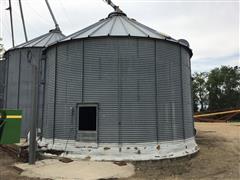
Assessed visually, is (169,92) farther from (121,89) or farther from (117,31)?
(117,31)

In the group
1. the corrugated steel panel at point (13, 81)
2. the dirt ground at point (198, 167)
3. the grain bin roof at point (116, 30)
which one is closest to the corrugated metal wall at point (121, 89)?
the grain bin roof at point (116, 30)

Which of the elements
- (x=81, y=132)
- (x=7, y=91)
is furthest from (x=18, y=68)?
(x=81, y=132)

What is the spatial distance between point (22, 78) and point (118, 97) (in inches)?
418

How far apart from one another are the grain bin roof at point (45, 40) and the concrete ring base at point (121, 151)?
33.8 feet

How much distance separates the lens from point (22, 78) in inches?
790

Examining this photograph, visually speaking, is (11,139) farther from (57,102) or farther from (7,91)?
(7,91)

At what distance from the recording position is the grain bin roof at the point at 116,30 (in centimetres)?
1312

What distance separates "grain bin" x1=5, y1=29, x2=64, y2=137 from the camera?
64.3ft

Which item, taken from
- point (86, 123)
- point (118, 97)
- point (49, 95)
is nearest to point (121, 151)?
point (118, 97)

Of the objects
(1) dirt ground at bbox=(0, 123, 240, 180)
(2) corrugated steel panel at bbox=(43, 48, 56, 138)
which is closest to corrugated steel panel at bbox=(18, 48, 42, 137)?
(2) corrugated steel panel at bbox=(43, 48, 56, 138)

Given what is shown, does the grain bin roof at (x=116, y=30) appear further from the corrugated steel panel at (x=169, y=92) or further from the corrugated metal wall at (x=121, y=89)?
the corrugated steel panel at (x=169, y=92)

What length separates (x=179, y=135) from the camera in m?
13.2

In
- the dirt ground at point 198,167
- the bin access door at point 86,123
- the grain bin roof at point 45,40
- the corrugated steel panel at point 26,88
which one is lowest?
the dirt ground at point 198,167

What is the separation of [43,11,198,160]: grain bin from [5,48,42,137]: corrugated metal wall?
6355mm
